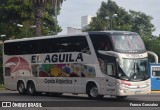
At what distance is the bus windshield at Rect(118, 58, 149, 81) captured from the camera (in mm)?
24703

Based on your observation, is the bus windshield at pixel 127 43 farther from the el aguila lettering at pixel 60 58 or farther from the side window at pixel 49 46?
the el aguila lettering at pixel 60 58

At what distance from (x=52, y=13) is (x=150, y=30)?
30.9 m

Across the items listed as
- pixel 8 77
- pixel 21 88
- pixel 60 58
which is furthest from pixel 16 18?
pixel 60 58

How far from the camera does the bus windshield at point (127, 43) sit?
25.0 m

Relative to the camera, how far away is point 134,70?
82.3 ft

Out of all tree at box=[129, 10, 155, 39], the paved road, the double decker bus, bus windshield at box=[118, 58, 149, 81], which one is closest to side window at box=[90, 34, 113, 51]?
the double decker bus

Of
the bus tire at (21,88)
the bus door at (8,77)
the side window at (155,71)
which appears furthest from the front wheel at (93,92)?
the side window at (155,71)

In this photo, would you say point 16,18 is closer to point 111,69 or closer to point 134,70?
point 111,69

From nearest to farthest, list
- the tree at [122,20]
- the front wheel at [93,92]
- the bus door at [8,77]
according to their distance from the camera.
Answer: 1. the front wheel at [93,92]
2. the bus door at [8,77]
3. the tree at [122,20]

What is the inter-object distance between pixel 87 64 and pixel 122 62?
2.36m

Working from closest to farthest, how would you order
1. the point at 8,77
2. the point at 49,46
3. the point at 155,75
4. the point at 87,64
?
the point at 87,64 → the point at 49,46 → the point at 8,77 → the point at 155,75

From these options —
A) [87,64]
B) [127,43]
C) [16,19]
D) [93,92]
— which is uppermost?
[16,19]

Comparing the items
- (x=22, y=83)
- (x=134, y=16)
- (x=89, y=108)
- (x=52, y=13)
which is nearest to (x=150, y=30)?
(x=134, y=16)

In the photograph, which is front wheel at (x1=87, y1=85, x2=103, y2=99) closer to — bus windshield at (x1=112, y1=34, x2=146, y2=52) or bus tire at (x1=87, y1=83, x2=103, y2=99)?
bus tire at (x1=87, y1=83, x2=103, y2=99)
